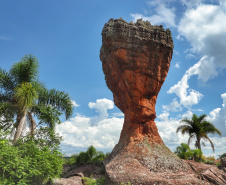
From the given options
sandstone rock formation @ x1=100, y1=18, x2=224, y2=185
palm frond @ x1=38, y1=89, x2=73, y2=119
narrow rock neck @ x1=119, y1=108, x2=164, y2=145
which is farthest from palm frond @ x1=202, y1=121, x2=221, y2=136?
palm frond @ x1=38, y1=89, x2=73, y2=119

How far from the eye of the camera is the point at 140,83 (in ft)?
59.0

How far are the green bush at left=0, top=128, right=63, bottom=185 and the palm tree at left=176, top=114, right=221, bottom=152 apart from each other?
25.4 meters

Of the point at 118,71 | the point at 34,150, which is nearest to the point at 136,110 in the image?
the point at 118,71

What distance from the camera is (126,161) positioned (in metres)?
14.3

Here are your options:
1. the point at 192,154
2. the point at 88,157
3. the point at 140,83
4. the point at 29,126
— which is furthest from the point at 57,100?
the point at 192,154

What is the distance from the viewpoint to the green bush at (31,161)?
8.56 m

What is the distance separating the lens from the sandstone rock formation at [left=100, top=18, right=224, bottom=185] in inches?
592

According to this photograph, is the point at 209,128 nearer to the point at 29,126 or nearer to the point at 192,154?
the point at 192,154

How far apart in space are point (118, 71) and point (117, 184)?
10.4 m

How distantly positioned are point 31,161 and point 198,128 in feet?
91.2

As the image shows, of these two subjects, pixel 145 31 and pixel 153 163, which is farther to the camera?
pixel 145 31

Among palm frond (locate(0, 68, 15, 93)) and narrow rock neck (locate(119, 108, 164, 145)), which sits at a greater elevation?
palm frond (locate(0, 68, 15, 93))

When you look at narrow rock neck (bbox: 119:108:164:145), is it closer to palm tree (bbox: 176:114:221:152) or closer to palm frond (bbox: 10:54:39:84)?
palm frond (bbox: 10:54:39:84)

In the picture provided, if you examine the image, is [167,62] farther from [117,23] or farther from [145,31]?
[117,23]
